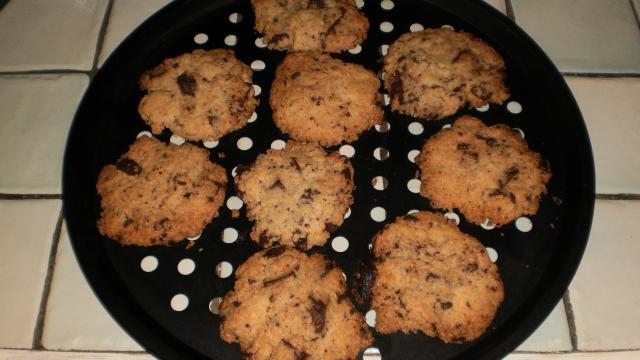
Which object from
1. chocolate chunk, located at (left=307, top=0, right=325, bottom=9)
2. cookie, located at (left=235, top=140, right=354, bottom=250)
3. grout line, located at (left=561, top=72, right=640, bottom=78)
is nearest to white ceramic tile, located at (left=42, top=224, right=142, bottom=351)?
cookie, located at (left=235, top=140, right=354, bottom=250)

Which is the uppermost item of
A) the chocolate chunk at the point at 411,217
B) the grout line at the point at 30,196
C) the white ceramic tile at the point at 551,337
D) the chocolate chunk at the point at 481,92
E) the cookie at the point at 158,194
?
the chocolate chunk at the point at 481,92

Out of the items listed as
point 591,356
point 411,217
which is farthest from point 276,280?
point 591,356

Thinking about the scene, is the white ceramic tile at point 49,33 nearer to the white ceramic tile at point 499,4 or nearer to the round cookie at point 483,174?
the round cookie at point 483,174

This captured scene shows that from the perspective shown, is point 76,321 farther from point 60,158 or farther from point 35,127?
point 35,127

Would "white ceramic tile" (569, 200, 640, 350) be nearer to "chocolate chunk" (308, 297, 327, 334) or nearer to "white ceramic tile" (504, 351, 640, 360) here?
"white ceramic tile" (504, 351, 640, 360)

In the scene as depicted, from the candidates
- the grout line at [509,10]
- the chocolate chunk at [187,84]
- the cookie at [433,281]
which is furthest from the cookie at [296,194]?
the grout line at [509,10]

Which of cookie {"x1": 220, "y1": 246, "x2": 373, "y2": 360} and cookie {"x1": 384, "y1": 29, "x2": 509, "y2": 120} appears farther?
cookie {"x1": 384, "y1": 29, "x2": 509, "y2": 120}

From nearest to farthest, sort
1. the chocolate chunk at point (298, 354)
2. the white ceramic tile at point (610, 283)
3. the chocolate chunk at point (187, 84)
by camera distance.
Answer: the chocolate chunk at point (298, 354)
the white ceramic tile at point (610, 283)
the chocolate chunk at point (187, 84)

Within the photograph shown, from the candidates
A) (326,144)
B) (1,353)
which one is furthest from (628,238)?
(1,353)
